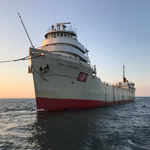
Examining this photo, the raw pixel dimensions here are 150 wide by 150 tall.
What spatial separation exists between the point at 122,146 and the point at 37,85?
8.53 meters

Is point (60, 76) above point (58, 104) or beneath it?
above

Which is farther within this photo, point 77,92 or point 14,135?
point 77,92

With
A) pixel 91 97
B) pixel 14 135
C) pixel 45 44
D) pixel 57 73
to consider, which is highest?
pixel 45 44

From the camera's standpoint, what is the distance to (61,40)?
47.4 ft

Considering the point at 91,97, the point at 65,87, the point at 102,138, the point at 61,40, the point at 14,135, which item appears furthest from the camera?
the point at 91,97

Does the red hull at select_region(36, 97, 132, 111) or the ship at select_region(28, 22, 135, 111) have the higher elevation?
the ship at select_region(28, 22, 135, 111)

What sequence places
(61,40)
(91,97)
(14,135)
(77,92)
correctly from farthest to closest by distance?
(91,97) < (61,40) < (77,92) < (14,135)

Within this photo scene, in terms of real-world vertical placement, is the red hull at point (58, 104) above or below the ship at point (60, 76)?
below

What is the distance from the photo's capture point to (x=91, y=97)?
15539 mm

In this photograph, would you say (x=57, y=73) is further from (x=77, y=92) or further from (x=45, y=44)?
(x=45, y=44)

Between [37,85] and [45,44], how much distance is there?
557 centimetres

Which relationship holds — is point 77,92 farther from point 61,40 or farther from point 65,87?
point 61,40

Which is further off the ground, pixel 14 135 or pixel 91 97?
pixel 91 97

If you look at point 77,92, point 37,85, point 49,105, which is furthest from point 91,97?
point 37,85
